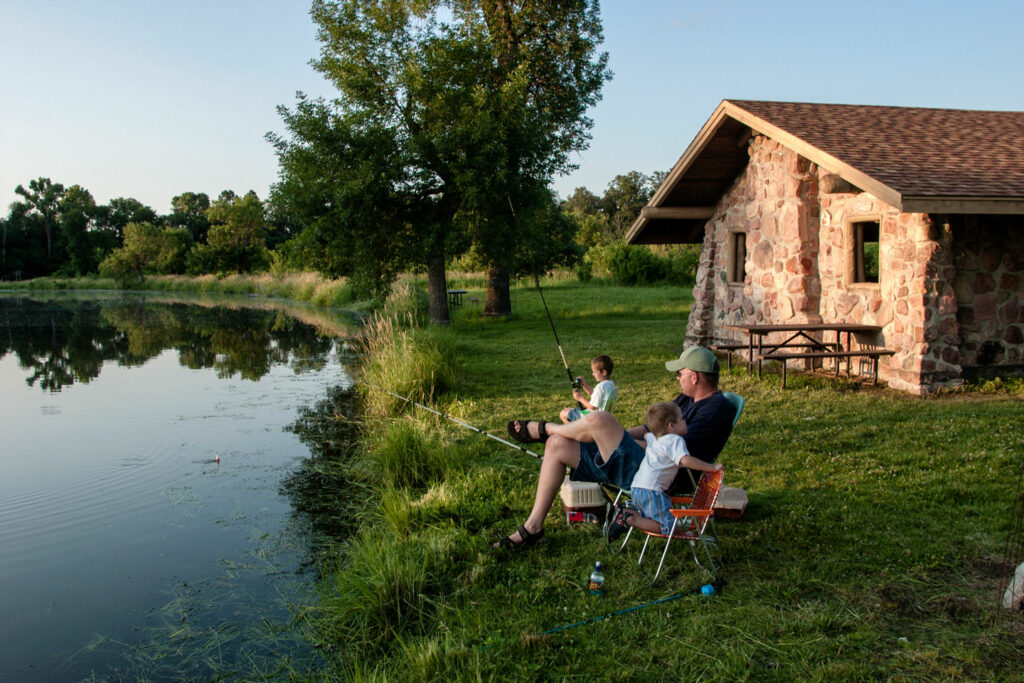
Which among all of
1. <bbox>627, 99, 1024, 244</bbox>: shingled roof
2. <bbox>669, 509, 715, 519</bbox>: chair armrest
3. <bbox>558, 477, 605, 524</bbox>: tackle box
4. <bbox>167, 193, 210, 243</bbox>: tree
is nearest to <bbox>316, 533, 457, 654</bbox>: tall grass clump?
<bbox>558, 477, 605, 524</bbox>: tackle box

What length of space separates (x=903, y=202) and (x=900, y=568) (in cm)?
495

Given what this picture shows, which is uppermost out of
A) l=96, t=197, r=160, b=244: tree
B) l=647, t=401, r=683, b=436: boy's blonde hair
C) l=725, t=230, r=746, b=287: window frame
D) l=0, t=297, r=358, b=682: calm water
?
l=96, t=197, r=160, b=244: tree

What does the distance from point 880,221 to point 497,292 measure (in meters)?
12.8

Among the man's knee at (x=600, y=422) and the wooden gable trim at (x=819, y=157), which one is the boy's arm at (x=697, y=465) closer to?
the man's knee at (x=600, y=422)

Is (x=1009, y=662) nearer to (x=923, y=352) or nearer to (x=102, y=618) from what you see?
(x=102, y=618)

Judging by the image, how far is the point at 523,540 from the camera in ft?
15.5

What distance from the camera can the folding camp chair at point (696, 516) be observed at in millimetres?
4105

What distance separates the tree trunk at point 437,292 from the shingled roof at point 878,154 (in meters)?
6.66

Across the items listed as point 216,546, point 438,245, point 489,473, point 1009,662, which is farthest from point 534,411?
point 438,245

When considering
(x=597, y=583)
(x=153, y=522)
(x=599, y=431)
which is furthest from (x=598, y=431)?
(x=153, y=522)

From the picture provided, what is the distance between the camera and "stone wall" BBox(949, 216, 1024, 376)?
30.2 ft

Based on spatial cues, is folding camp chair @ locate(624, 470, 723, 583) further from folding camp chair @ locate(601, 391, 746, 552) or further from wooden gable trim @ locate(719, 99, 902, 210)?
wooden gable trim @ locate(719, 99, 902, 210)

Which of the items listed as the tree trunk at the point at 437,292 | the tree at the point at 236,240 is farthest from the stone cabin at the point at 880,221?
the tree at the point at 236,240

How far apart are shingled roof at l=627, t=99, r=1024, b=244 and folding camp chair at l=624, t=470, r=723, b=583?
5219mm
